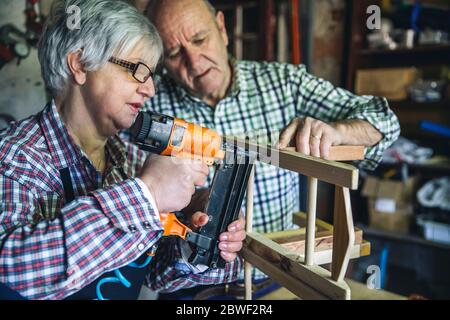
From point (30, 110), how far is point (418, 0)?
9.31 feet

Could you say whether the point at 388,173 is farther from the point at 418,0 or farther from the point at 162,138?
the point at 162,138

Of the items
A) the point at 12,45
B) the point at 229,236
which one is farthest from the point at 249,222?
the point at 12,45

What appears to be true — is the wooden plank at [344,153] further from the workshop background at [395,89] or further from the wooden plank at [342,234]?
the workshop background at [395,89]

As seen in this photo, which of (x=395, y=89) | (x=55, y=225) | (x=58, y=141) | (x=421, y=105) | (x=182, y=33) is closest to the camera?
(x=55, y=225)

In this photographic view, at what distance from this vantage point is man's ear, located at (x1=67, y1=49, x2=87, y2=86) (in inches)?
37.0

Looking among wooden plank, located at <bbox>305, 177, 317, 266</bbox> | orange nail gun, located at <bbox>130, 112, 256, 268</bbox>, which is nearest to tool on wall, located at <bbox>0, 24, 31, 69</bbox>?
orange nail gun, located at <bbox>130, 112, 256, 268</bbox>

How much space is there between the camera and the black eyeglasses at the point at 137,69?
37.1 inches

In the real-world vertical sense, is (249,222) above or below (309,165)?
below

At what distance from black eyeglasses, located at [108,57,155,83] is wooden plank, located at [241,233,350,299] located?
472 millimetres

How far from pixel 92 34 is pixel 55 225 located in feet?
1.48

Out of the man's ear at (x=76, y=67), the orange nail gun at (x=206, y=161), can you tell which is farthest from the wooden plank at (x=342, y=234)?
the man's ear at (x=76, y=67)

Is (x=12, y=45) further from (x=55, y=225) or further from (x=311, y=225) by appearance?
(x=311, y=225)

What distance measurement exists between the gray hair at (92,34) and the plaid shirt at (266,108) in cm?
53

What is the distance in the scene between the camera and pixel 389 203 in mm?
2854
